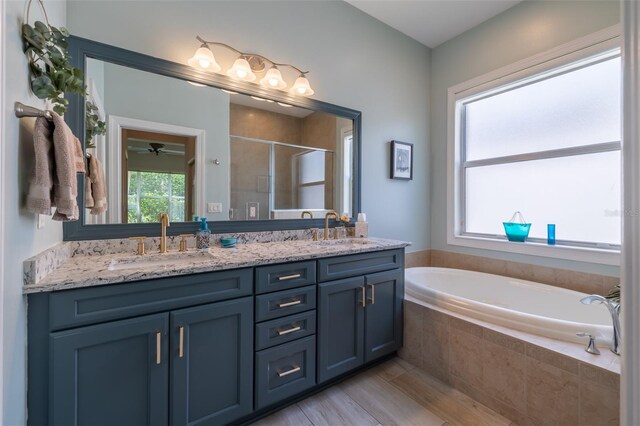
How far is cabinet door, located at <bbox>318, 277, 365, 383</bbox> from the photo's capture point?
1650mm

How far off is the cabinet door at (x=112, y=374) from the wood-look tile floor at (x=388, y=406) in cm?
63

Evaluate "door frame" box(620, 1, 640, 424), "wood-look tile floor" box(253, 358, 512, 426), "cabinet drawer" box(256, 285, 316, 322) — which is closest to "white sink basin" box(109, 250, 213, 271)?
"cabinet drawer" box(256, 285, 316, 322)

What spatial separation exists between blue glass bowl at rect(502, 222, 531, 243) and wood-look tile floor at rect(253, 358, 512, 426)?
1427 millimetres

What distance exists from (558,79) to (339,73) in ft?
5.89

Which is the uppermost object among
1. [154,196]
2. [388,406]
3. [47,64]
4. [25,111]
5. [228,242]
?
[47,64]

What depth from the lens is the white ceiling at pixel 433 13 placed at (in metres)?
2.37

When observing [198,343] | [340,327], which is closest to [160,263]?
[198,343]

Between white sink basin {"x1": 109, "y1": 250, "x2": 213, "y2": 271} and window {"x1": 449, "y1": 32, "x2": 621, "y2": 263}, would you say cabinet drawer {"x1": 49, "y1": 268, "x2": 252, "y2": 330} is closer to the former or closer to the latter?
white sink basin {"x1": 109, "y1": 250, "x2": 213, "y2": 271}

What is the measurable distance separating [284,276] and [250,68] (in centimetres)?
143

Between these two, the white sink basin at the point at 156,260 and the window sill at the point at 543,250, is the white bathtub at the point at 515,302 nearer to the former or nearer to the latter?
the window sill at the point at 543,250

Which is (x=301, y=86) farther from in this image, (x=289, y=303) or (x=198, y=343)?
(x=198, y=343)

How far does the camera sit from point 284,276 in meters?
1.51

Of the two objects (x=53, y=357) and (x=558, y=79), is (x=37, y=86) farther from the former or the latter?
(x=558, y=79)

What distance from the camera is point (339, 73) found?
7.79 feet
